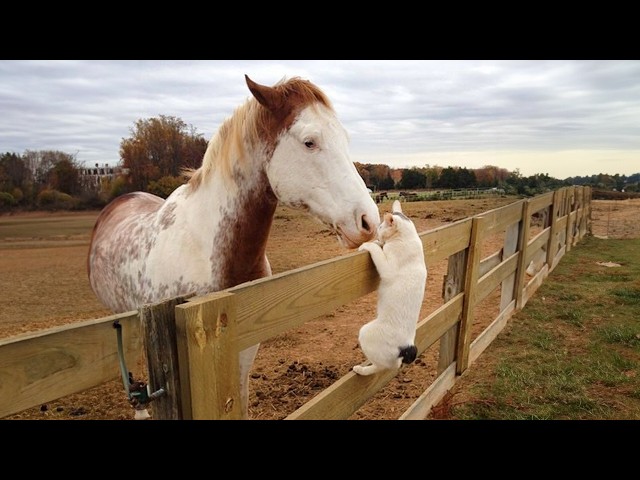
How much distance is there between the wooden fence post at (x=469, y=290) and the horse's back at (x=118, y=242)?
2.71m

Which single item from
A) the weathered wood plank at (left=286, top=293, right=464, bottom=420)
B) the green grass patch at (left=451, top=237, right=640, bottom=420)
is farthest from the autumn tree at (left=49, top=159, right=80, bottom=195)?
the weathered wood plank at (left=286, top=293, right=464, bottom=420)

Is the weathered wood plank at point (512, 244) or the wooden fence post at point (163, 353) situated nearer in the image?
the wooden fence post at point (163, 353)

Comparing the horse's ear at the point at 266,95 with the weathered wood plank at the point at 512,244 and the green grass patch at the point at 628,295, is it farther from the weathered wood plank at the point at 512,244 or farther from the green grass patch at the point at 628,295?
the green grass patch at the point at 628,295

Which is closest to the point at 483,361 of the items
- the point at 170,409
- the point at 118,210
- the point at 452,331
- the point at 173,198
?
the point at 452,331

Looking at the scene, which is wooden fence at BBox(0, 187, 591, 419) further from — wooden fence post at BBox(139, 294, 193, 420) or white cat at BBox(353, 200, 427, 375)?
white cat at BBox(353, 200, 427, 375)

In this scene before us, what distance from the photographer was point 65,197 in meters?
18.2

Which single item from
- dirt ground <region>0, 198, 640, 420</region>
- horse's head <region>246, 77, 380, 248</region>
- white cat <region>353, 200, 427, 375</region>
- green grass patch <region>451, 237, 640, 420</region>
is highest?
horse's head <region>246, 77, 380, 248</region>

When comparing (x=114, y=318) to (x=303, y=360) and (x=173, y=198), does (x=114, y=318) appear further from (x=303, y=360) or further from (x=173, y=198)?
(x=303, y=360)

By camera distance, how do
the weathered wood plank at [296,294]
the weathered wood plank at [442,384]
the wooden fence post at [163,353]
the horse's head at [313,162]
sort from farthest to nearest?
the weathered wood plank at [442,384], the horse's head at [313,162], the weathered wood plank at [296,294], the wooden fence post at [163,353]

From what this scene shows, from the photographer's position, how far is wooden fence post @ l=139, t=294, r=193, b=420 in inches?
44.9

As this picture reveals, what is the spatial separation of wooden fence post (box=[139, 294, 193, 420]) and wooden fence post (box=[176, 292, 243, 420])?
25 millimetres

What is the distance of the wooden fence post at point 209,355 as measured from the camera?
1143 mm

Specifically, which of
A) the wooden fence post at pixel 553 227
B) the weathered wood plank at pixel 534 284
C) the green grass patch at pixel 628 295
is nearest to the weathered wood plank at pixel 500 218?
the weathered wood plank at pixel 534 284
